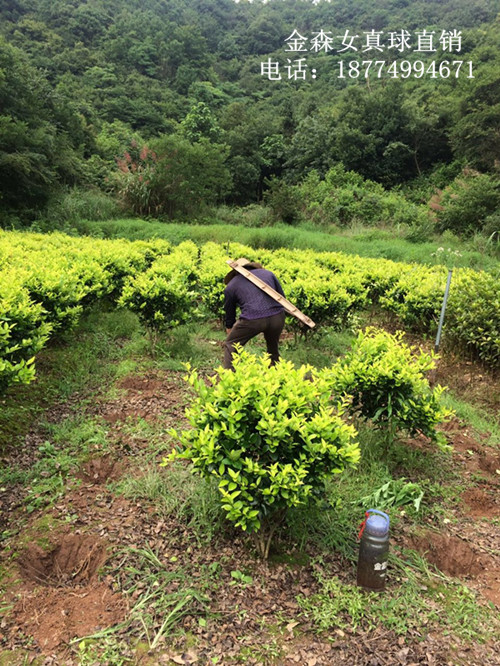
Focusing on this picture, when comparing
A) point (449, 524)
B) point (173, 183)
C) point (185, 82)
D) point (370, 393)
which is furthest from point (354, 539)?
point (185, 82)

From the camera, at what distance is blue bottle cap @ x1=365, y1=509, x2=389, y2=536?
7.35 ft

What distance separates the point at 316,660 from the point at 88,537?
4.85 ft

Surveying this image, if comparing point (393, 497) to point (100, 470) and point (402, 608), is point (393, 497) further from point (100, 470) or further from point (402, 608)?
point (100, 470)

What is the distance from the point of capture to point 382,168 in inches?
1021

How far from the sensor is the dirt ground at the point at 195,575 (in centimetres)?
196

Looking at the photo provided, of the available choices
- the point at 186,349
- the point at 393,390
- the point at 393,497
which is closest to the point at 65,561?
the point at 393,497

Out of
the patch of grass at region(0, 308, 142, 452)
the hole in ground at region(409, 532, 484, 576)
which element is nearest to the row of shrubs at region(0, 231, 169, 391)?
the patch of grass at region(0, 308, 142, 452)

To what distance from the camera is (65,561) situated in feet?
8.09

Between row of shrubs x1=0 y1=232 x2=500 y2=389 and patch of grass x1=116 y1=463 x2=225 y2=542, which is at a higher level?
row of shrubs x1=0 y1=232 x2=500 y2=389

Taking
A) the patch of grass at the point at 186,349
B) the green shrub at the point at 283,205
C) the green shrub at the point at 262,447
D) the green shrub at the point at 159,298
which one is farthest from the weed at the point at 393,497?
the green shrub at the point at 283,205

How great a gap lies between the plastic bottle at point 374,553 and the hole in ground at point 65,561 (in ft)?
4.85

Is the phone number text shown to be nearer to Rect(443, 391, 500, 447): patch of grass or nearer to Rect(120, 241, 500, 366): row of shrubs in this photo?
Rect(120, 241, 500, 366): row of shrubs

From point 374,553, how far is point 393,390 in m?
1.34

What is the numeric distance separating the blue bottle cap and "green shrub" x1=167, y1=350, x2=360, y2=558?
30 cm
